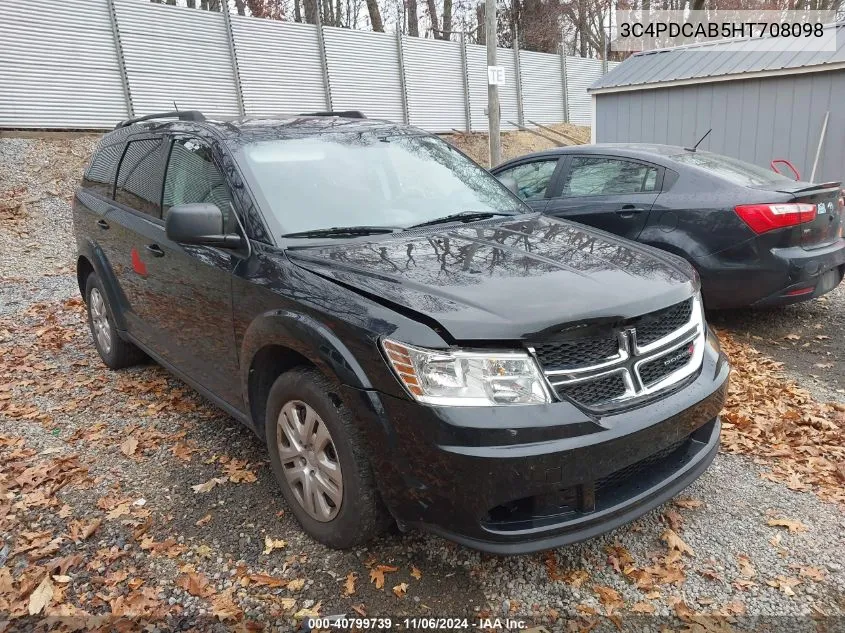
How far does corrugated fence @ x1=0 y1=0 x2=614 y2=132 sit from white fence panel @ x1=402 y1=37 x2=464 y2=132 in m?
0.03

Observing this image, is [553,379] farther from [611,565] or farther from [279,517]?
[279,517]

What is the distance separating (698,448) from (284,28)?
15.6 metres

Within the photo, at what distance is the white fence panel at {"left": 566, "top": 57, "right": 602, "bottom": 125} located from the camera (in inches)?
918

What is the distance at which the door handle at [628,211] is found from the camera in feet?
18.2

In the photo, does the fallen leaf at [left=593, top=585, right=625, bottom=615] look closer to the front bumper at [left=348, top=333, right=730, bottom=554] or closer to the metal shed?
the front bumper at [left=348, top=333, right=730, bottom=554]

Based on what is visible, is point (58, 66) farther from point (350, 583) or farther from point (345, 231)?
point (350, 583)

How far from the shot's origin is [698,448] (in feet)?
9.07

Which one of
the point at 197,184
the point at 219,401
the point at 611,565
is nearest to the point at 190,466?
the point at 219,401

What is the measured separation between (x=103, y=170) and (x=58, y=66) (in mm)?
9137

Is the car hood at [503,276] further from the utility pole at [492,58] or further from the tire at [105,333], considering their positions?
the utility pole at [492,58]

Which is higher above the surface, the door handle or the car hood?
the car hood

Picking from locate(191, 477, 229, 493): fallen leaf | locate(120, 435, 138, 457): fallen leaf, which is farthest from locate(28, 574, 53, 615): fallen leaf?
locate(120, 435, 138, 457): fallen leaf

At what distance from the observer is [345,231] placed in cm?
304

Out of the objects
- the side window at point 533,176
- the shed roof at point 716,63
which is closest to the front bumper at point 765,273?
the side window at point 533,176
